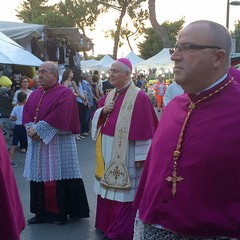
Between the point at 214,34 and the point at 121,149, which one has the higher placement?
the point at 214,34

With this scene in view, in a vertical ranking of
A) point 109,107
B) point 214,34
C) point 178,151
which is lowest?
point 109,107

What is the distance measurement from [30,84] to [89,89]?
2632 mm

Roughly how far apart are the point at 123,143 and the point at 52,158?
98cm

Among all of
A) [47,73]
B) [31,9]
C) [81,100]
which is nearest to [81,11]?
[31,9]

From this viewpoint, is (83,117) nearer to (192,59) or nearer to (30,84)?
(30,84)

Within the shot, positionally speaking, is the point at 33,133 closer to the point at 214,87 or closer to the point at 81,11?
the point at 214,87

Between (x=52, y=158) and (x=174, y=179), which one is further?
(x=52, y=158)

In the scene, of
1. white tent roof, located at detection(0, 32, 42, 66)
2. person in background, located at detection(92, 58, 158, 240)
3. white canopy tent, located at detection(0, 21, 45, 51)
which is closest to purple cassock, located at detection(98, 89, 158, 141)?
person in background, located at detection(92, 58, 158, 240)

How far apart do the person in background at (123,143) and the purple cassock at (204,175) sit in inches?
86.4

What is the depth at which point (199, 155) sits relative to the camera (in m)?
2.27

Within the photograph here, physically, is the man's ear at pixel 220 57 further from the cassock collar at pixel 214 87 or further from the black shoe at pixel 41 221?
the black shoe at pixel 41 221

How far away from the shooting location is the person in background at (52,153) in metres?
5.12

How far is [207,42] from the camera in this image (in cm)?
233

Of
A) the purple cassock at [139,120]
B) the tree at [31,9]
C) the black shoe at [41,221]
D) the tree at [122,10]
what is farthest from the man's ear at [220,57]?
the tree at [31,9]
